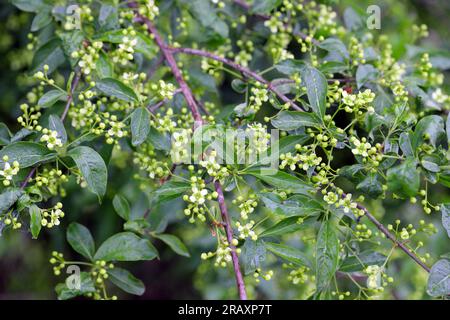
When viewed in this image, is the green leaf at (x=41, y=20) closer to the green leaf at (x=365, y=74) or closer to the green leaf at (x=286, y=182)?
the green leaf at (x=286, y=182)

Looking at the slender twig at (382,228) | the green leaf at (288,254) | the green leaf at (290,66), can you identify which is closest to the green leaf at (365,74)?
the slender twig at (382,228)

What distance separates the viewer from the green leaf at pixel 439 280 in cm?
167

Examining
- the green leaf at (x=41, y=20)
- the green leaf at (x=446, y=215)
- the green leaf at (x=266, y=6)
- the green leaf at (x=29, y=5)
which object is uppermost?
the green leaf at (x=266, y=6)

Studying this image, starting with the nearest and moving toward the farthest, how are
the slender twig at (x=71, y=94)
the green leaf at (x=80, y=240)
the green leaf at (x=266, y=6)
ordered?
the slender twig at (x=71, y=94), the green leaf at (x=80, y=240), the green leaf at (x=266, y=6)

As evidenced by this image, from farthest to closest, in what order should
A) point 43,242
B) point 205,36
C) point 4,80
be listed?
point 43,242 < point 4,80 < point 205,36

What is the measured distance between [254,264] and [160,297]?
9.01ft

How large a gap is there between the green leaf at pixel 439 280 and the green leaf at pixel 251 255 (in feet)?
1.76

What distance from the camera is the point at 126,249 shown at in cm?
199

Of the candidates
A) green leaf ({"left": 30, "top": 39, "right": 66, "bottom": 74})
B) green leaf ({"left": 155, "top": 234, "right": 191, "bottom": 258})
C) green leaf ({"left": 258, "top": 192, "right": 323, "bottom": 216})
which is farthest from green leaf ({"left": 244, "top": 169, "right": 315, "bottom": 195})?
green leaf ({"left": 30, "top": 39, "right": 66, "bottom": 74})

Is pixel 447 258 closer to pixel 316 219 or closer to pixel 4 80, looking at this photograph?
pixel 316 219

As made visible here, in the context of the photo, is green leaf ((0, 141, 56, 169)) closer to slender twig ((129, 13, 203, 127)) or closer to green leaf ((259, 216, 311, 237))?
slender twig ((129, 13, 203, 127))

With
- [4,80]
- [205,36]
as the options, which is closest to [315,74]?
[205,36]

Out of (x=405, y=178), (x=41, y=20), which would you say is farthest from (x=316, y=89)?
(x=41, y=20)
